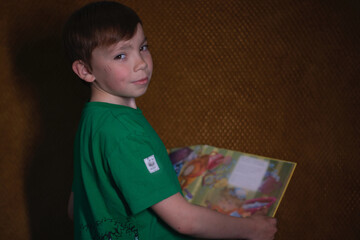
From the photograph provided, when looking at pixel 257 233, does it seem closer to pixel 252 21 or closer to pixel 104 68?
pixel 104 68

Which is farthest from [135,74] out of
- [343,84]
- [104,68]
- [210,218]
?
[343,84]

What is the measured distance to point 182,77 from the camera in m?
0.90

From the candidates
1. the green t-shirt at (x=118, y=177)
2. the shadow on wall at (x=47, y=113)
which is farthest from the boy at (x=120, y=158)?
the shadow on wall at (x=47, y=113)

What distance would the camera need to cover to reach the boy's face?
0.60 meters

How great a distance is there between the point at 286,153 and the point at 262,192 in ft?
0.68

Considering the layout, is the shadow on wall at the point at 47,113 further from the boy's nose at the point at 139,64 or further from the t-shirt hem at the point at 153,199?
the t-shirt hem at the point at 153,199

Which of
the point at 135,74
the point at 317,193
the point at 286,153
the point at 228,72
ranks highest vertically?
the point at 135,74

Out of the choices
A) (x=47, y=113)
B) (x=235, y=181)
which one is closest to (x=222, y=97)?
(x=235, y=181)

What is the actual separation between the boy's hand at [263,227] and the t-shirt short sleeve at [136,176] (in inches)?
8.2

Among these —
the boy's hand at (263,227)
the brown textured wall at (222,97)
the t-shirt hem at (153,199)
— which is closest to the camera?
the t-shirt hem at (153,199)

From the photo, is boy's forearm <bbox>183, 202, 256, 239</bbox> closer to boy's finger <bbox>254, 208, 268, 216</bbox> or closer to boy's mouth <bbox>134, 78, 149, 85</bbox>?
boy's finger <bbox>254, 208, 268, 216</bbox>

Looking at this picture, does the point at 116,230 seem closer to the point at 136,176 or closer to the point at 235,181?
the point at 136,176

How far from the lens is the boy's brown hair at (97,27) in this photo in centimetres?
59

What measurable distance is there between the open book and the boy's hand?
0.06 feet
